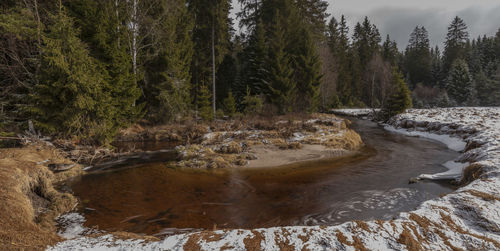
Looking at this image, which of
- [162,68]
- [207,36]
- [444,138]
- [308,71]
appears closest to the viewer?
[444,138]

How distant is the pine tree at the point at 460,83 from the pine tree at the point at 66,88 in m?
59.9

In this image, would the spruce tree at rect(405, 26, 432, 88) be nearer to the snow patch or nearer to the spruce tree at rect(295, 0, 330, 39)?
the spruce tree at rect(295, 0, 330, 39)

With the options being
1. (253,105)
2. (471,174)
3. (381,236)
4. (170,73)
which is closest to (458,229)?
(381,236)

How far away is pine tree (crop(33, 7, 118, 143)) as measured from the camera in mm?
10797

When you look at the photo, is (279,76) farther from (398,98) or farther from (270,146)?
(398,98)

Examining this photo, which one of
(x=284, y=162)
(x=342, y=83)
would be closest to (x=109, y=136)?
(x=284, y=162)

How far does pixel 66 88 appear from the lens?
11.2m

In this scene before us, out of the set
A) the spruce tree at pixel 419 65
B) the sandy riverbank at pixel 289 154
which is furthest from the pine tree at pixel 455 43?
the sandy riverbank at pixel 289 154

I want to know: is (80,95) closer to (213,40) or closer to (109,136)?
(109,136)

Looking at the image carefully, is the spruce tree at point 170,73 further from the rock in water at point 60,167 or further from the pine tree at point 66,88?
the rock in water at point 60,167

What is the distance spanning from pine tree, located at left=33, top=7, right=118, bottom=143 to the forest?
0.16 ft

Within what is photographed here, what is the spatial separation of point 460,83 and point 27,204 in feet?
209

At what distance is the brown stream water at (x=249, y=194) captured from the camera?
19.9 ft

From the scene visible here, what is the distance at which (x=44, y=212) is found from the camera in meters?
5.87
